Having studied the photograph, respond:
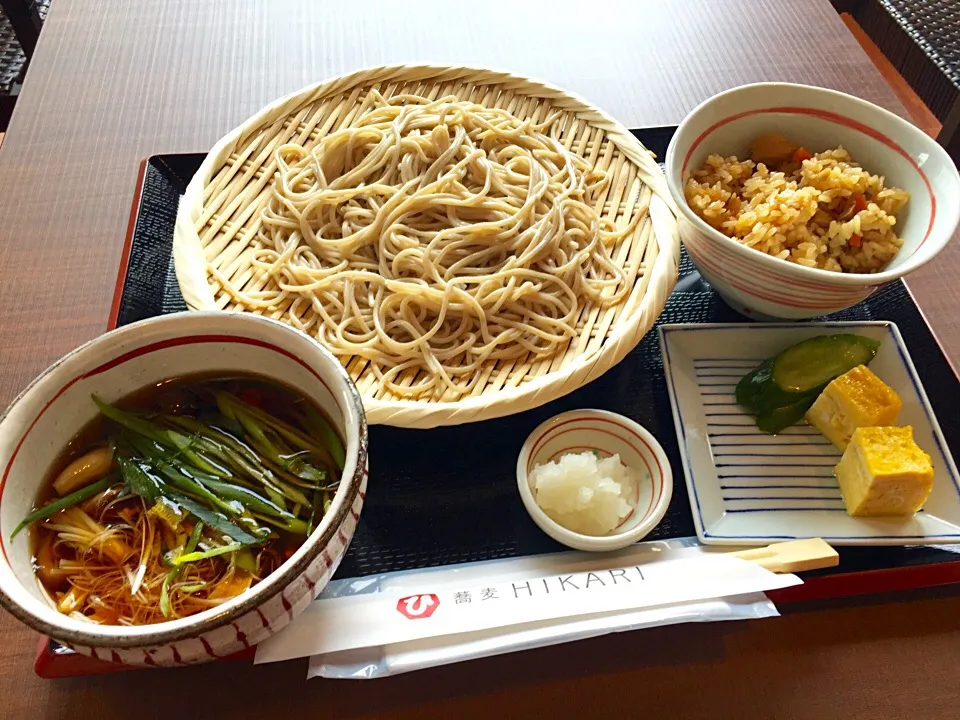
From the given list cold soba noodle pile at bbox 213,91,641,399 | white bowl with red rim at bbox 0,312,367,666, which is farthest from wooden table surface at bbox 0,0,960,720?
cold soba noodle pile at bbox 213,91,641,399

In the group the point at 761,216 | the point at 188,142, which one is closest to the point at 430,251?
the point at 761,216

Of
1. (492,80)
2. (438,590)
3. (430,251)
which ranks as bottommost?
(438,590)

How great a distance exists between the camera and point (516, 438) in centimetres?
123

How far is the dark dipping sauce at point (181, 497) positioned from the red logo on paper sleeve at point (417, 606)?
17 cm

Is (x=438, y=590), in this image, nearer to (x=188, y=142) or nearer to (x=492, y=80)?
(x=492, y=80)

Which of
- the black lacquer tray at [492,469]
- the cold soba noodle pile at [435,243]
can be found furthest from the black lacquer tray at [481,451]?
the cold soba noodle pile at [435,243]

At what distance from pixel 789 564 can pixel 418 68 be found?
1382 millimetres

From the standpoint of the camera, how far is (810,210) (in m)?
1.30

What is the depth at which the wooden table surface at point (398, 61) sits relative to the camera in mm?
984

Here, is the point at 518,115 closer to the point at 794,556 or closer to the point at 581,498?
the point at 581,498

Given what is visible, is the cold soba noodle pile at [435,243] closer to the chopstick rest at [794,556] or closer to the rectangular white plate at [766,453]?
the rectangular white plate at [766,453]

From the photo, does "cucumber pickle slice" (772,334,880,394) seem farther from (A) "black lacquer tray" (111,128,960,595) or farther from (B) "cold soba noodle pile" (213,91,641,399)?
(B) "cold soba noodle pile" (213,91,641,399)

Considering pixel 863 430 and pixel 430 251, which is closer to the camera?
pixel 863 430

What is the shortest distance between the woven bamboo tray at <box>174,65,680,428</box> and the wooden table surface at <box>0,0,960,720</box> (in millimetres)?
333
